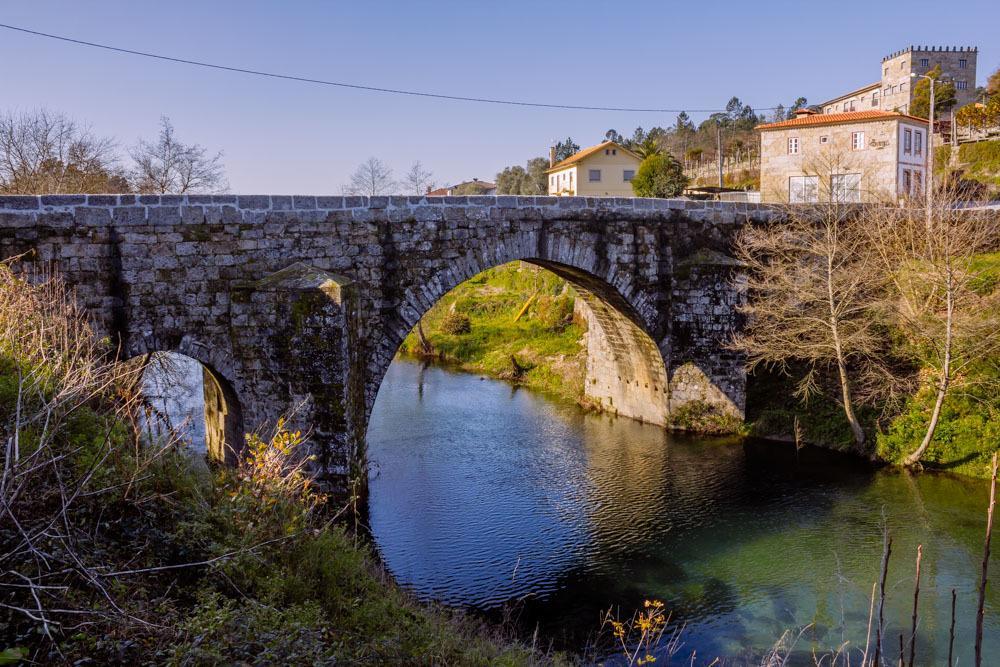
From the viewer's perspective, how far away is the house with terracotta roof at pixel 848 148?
28516 mm

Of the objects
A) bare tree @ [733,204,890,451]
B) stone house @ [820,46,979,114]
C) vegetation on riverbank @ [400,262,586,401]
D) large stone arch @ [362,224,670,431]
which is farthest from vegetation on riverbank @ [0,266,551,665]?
stone house @ [820,46,979,114]

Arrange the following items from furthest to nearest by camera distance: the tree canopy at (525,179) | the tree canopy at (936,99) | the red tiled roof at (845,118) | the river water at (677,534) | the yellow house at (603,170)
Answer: the tree canopy at (525,179) < the yellow house at (603,170) < the tree canopy at (936,99) < the red tiled roof at (845,118) < the river water at (677,534)

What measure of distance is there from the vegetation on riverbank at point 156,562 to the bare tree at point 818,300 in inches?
461

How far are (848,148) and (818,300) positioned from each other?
15678 mm

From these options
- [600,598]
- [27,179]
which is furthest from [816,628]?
[27,179]

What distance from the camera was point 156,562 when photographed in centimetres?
592

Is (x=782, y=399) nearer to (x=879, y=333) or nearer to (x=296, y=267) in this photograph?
(x=879, y=333)

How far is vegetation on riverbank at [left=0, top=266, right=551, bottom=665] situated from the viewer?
14.9 ft

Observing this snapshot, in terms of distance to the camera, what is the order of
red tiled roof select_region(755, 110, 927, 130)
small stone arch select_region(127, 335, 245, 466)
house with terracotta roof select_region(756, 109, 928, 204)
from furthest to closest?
house with terracotta roof select_region(756, 109, 928, 204)
red tiled roof select_region(755, 110, 927, 130)
small stone arch select_region(127, 335, 245, 466)

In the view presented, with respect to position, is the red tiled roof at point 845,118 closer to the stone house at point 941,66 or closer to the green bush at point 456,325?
the green bush at point 456,325

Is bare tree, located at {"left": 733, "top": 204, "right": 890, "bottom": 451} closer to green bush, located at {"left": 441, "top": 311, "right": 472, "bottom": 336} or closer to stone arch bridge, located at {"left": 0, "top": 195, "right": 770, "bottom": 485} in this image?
stone arch bridge, located at {"left": 0, "top": 195, "right": 770, "bottom": 485}

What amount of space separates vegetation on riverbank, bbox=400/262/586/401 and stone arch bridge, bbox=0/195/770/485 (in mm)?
8213

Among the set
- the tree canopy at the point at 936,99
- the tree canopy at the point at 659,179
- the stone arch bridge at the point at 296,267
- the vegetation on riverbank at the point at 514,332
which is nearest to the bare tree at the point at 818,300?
the stone arch bridge at the point at 296,267

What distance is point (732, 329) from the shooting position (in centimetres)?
1858
